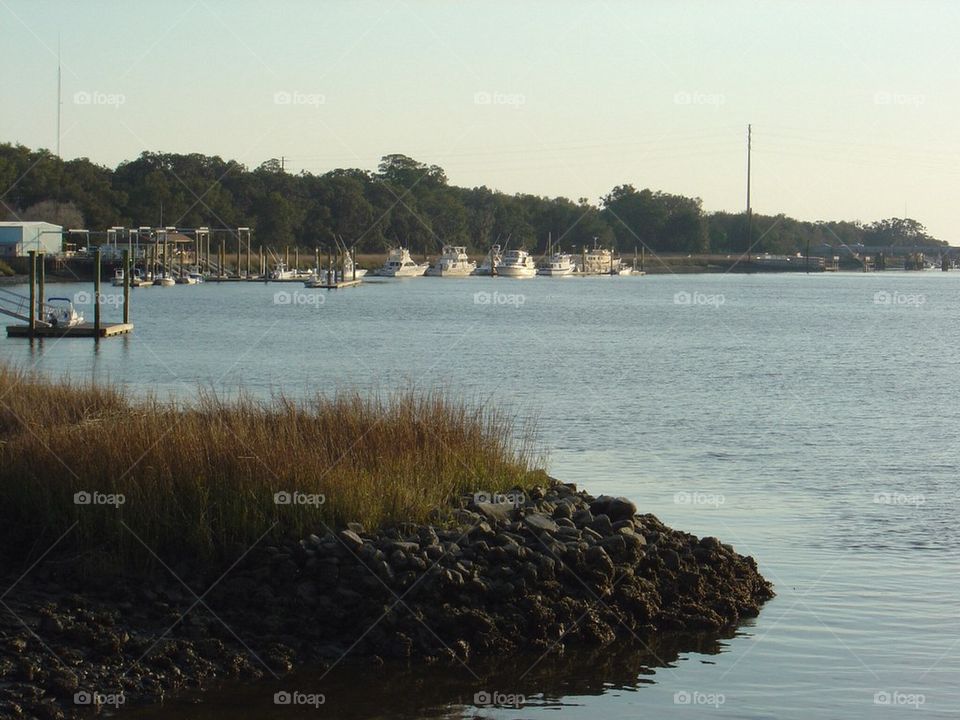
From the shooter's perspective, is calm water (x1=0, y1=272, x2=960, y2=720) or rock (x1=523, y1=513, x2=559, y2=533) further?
rock (x1=523, y1=513, x2=559, y2=533)

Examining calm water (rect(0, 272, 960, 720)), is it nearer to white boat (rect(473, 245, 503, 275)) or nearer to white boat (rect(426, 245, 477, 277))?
white boat (rect(426, 245, 477, 277))

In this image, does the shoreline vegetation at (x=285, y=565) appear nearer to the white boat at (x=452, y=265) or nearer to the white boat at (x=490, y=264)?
the white boat at (x=452, y=265)

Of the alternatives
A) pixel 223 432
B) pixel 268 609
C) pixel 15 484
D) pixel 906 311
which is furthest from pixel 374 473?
pixel 906 311

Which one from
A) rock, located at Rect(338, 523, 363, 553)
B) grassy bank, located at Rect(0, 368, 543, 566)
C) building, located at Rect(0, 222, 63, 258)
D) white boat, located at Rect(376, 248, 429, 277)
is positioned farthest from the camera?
white boat, located at Rect(376, 248, 429, 277)

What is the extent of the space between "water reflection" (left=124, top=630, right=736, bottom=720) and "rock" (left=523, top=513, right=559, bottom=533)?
1.72m

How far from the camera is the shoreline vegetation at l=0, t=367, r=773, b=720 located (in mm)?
12578

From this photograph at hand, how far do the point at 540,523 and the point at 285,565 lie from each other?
9.72ft

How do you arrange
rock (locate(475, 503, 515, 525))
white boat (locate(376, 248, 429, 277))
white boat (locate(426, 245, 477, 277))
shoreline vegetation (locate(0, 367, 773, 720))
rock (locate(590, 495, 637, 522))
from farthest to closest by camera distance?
1. white boat (locate(426, 245, 477, 277))
2. white boat (locate(376, 248, 429, 277))
3. rock (locate(590, 495, 637, 522))
4. rock (locate(475, 503, 515, 525))
5. shoreline vegetation (locate(0, 367, 773, 720))

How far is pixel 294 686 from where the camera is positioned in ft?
41.0

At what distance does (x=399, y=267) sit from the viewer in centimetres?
17888

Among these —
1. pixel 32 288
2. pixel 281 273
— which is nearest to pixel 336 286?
pixel 281 273

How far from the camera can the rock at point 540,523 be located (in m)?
15.3

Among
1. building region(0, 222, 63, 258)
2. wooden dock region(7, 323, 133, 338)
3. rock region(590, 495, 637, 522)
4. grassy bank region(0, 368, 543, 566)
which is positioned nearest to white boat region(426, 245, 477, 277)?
building region(0, 222, 63, 258)

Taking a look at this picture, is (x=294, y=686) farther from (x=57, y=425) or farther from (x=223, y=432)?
(x=57, y=425)
